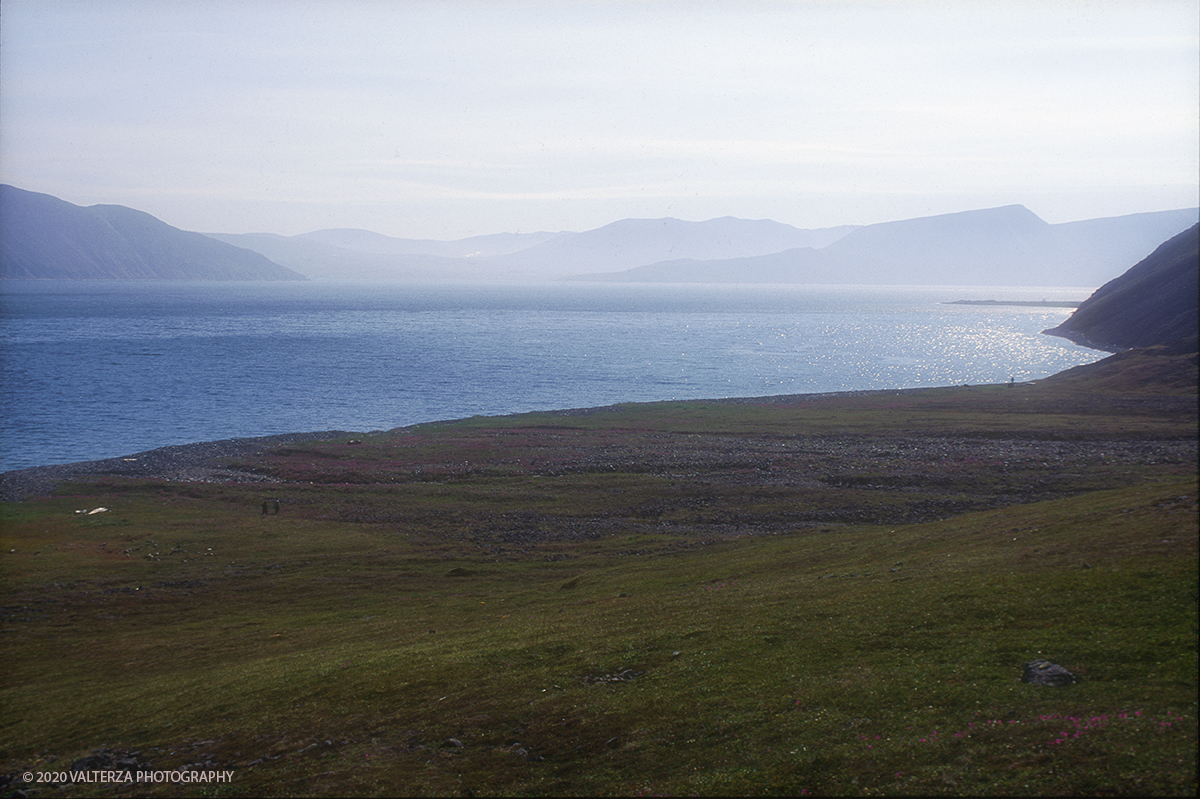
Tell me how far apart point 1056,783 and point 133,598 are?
152 ft

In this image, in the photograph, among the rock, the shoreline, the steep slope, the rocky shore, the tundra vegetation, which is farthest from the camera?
the steep slope

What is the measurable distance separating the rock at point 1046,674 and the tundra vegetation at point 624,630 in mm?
440

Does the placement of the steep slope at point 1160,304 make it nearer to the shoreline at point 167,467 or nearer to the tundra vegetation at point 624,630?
the tundra vegetation at point 624,630

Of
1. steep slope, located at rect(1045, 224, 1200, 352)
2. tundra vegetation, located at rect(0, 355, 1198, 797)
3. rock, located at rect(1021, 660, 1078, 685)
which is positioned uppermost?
steep slope, located at rect(1045, 224, 1200, 352)

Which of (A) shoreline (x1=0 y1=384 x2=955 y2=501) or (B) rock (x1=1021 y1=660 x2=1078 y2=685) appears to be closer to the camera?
(B) rock (x1=1021 y1=660 x2=1078 y2=685)

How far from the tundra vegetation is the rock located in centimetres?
44

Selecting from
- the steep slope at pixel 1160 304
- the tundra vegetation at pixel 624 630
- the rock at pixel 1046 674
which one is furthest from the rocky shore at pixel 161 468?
the steep slope at pixel 1160 304

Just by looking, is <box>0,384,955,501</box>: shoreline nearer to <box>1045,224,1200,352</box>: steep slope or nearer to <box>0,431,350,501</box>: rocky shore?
<box>0,431,350,501</box>: rocky shore

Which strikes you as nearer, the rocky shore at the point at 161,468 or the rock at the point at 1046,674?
the rock at the point at 1046,674

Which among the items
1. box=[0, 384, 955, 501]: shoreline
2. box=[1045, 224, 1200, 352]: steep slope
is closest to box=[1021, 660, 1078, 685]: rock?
box=[0, 384, 955, 501]: shoreline

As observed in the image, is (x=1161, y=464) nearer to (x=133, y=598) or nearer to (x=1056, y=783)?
(x=1056, y=783)

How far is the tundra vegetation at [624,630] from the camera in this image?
61.4 ft

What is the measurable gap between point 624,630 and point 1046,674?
15.6m

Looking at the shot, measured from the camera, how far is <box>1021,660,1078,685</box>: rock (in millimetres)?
19281
